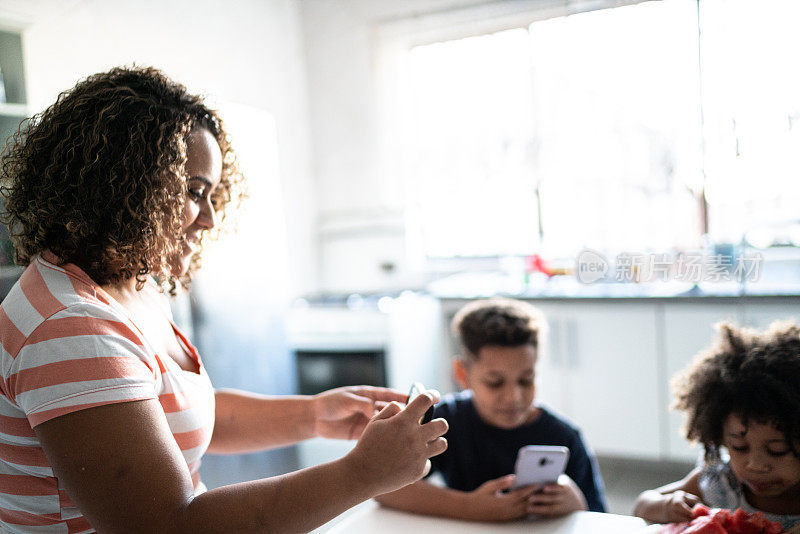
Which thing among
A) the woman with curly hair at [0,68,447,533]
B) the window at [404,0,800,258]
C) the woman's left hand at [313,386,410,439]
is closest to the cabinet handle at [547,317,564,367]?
the window at [404,0,800,258]

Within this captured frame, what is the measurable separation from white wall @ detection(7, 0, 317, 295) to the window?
0.62 m

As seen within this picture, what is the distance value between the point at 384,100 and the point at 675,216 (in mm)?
1583

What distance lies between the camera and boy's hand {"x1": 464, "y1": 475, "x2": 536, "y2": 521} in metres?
1.07

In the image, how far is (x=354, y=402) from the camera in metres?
1.04

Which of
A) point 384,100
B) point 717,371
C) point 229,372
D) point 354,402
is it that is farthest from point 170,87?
Answer: point 384,100

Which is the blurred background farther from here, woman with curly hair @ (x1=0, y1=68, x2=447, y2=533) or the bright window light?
woman with curly hair @ (x1=0, y1=68, x2=447, y2=533)

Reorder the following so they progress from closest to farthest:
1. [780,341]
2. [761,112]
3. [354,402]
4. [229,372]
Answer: [354,402], [780,341], [229,372], [761,112]

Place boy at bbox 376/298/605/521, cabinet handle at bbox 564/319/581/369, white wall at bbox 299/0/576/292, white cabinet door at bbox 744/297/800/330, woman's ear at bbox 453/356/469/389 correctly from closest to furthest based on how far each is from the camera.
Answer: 1. boy at bbox 376/298/605/521
2. woman's ear at bbox 453/356/469/389
3. white cabinet door at bbox 744/297/800/330
4. cabinet handle at bbox 564/319/581/369
5. white wall at bbox 299/0/576/292

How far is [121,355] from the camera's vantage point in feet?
2.21

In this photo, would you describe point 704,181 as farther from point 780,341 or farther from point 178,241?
point 178,241

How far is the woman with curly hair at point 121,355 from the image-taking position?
2.07 ft

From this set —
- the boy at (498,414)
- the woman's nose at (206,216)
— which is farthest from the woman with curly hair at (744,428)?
the woman's nose at (206,216)

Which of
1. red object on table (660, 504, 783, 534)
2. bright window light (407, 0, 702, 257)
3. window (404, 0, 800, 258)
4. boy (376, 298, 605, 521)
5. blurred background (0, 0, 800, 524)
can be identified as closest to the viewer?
red object on table (660, 504, 783, 534)

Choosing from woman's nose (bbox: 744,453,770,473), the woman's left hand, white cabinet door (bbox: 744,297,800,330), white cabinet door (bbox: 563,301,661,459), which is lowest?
white cabinet door (bbox: 563,301,661,459)
